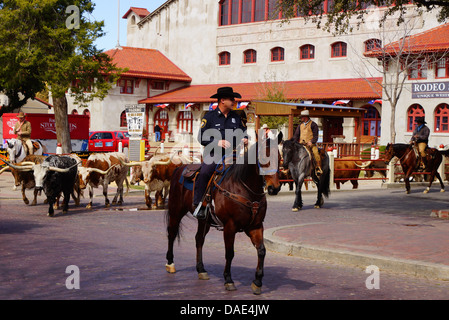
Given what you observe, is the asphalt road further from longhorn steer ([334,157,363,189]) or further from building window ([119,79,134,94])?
building window ([119,79,134,94])

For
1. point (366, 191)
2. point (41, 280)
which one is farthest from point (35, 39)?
point (41, 280)

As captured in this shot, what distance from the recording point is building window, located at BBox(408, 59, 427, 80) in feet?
132

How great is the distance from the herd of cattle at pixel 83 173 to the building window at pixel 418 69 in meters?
25.7

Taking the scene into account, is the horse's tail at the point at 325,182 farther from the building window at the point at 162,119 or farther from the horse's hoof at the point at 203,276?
the building window at the point at 162,119

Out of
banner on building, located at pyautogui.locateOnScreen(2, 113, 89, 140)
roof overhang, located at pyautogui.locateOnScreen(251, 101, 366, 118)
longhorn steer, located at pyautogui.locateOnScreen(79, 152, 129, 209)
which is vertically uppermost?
roof overhang, located at pyautogui.locateOnScreen(251, 101, 366, 118)

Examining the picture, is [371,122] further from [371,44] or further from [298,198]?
[298,198]

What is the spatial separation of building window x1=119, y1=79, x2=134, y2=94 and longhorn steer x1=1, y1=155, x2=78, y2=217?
146 feet

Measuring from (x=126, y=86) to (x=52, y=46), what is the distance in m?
24.5

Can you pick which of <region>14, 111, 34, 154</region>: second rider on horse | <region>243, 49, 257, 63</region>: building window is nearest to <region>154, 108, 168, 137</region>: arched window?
<region>243, 49, 257, 63</region>: building window

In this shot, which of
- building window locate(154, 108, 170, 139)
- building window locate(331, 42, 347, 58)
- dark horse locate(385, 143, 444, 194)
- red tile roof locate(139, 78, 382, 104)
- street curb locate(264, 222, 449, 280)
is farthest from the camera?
building window locate(154, 108, 170, 139)

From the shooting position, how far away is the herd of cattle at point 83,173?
1570 cm

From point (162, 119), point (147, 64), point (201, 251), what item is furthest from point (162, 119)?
point (201, 251)

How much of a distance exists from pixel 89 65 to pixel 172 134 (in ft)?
76.4

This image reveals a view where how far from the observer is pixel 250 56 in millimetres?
59312
